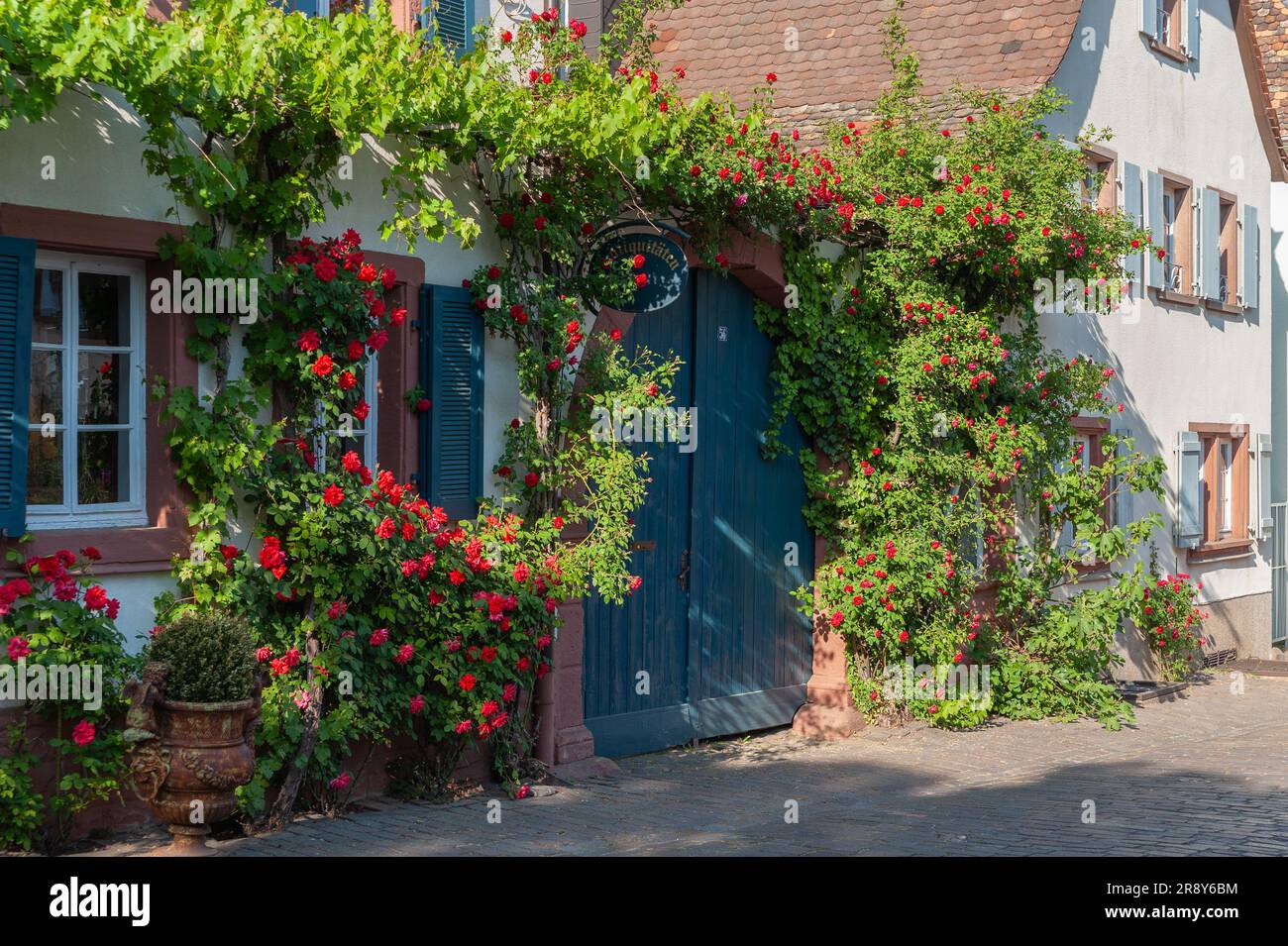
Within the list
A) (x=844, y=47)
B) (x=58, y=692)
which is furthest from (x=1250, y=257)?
(x=58, y=692)

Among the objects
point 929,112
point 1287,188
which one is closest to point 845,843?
point 929,112

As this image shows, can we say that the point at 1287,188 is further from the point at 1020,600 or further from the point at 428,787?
the point at 428,787

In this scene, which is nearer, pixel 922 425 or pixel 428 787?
pixel 428 787

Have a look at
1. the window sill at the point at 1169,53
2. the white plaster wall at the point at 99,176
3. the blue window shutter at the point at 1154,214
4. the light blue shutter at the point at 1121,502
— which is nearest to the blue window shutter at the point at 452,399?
the white plaster wall at the point at 99,176

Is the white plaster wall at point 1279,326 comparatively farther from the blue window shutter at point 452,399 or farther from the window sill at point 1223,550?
the blue window shutter at point 452,399

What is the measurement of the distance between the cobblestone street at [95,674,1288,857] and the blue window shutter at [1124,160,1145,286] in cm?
522

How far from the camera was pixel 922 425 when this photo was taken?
1141 centimetres

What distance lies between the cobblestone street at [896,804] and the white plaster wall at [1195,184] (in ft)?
14.4

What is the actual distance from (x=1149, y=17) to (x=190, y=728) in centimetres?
1291

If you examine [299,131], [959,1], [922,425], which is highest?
[959,1]

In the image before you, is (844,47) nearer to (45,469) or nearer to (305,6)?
(305,6)

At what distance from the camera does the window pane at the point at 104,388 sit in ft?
23.1

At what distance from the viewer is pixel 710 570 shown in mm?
10758

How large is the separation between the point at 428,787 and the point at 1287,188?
617 inches
